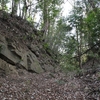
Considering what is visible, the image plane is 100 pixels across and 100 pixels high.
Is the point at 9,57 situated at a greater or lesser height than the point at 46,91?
greater

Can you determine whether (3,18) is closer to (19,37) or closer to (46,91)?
(19,37)

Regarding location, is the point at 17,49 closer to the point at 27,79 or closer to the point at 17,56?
the point at 17,56

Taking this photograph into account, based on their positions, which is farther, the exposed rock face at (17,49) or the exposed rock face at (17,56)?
the exposed rock face at (17,49)

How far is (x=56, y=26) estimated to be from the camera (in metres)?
24.4

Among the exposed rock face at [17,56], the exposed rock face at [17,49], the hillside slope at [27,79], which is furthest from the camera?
the exposed rock face at [17,49]

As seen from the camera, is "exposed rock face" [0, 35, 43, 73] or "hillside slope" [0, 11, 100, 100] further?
"exposed rock face" [0, 35, 43, 73]

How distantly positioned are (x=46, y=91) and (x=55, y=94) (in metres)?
0.38

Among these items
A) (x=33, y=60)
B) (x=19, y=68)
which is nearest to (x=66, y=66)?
(x=33, y=60)

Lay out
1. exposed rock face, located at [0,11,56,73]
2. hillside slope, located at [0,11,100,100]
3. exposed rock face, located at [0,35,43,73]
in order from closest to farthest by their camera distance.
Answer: hillside slope, located at [0,11,100,100] → exposed rock face, located at [0,35,43,73] → exposed rock face, located at [0,11,56,73]

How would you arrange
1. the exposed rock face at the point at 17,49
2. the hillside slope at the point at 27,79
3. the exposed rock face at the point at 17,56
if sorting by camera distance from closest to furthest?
the hillside slope at the point at 27,79 → the exposed rock face at the point at 17,56 → the exposed rock face at the point at 17,49

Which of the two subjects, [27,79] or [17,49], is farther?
[17,49]

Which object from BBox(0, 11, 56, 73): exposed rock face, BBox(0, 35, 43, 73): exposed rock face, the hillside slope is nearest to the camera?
the hillside slope

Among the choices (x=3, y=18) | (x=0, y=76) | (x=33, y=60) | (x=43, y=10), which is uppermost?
(x=43, y=10)

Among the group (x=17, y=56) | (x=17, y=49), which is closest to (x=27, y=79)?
(x=17, y=56)
